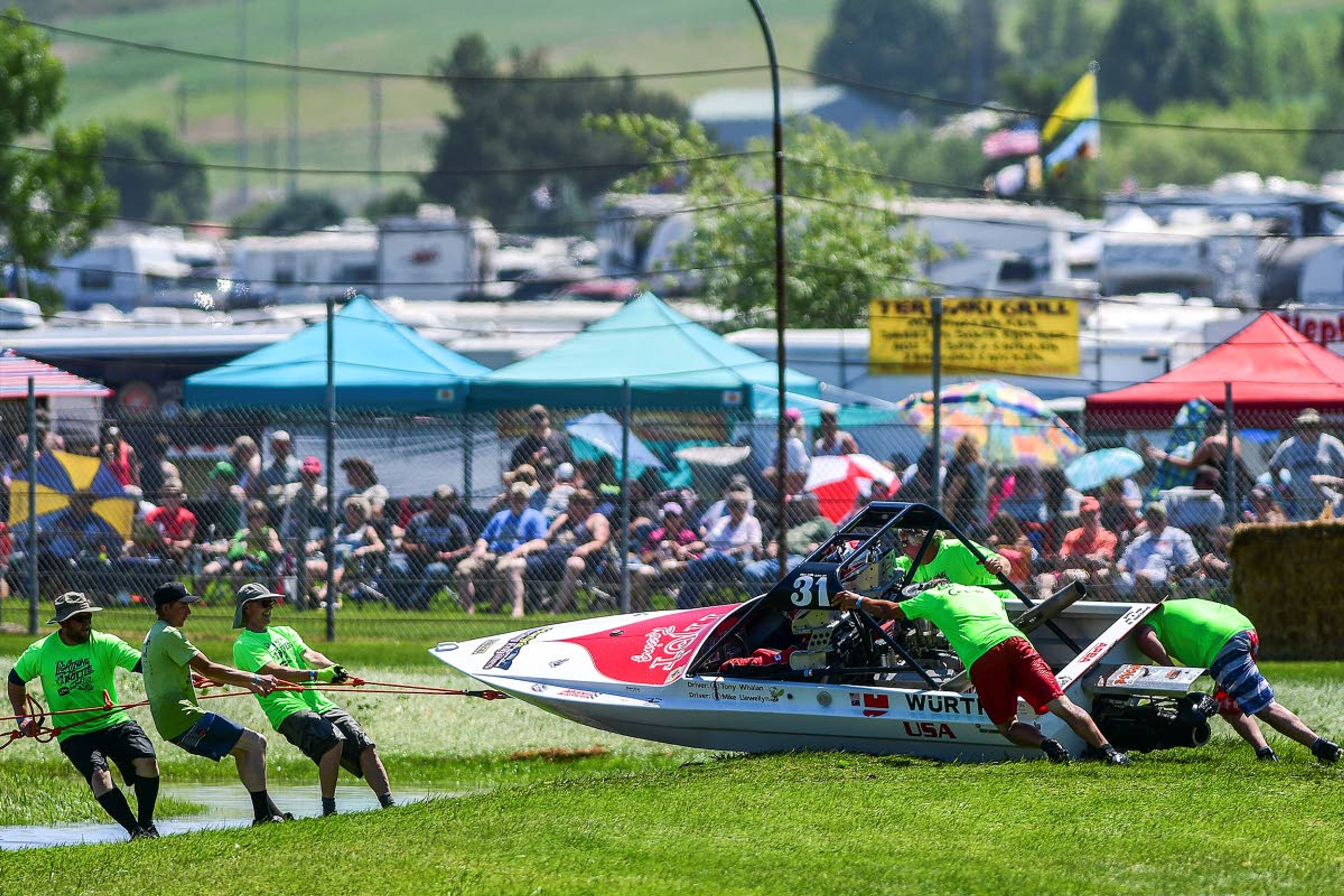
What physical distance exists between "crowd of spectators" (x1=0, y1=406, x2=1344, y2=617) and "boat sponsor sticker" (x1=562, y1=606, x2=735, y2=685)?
15.3 ft

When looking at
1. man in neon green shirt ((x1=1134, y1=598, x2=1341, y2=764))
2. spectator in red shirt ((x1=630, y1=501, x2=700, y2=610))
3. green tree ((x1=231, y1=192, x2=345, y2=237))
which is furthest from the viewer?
green tree ((x1=231, y1=192, x2=345, y2=237))

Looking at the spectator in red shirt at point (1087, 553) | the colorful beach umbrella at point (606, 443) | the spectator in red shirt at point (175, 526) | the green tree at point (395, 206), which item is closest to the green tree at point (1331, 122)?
the green tree at point (395, 206)

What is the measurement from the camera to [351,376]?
23.6 meters

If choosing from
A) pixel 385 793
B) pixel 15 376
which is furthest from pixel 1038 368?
pixel 385 793

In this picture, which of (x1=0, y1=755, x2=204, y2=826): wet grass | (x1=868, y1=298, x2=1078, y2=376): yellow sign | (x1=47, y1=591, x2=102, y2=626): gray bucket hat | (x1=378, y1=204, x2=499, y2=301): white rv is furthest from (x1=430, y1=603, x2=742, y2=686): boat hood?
(x1=378, y1=204, x2=499, y2=301): white rv

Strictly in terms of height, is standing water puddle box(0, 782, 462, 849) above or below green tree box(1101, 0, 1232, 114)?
below

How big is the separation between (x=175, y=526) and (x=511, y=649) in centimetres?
684

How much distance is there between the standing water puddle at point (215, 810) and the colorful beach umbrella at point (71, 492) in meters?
6.34

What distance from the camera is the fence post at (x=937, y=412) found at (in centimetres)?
1780

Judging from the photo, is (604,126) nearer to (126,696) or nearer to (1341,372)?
(1341,372)

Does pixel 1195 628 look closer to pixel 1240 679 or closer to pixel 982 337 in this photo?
pixel 1240 679

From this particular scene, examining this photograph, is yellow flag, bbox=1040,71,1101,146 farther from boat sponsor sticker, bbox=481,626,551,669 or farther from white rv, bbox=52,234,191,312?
white rv, bbox=52,234,191,312

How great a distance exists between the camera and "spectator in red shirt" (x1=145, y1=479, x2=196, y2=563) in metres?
19.7

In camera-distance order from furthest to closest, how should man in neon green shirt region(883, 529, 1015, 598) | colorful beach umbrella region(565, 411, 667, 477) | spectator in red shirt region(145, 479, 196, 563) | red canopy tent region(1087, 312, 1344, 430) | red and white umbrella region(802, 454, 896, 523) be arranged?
red canopy tent region(1087, 312, 1344, 430)
colorful beach umbrella region(565, 411, 667, 477)
spectator in red shirt region(145, 479, 196, 563)
red and white umbrella region(802, 454, 896, 523)
man in neon green shirt region(883, 529, 1015, 598)
